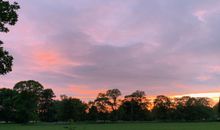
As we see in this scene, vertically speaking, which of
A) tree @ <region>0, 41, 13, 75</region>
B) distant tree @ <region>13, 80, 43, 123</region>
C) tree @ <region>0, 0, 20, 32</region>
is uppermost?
distant tree @ <region>13, 80, 43, 123</region>

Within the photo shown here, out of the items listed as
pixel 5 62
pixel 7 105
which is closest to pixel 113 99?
pixel 7 105

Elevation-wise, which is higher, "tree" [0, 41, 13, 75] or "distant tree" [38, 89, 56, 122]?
"distant tree" [38, 89, 56, 122]

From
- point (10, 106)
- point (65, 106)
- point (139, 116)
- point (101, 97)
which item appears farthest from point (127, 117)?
point (10, 106)

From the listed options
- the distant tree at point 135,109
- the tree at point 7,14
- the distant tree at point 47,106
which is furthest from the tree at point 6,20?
the distant tree at point 135,109

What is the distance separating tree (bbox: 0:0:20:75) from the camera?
20141 mm

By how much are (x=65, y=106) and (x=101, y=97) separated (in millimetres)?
19077

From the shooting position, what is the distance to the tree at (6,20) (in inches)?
793

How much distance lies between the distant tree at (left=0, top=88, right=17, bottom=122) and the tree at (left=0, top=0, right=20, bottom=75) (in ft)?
399

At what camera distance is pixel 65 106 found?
172625 mm

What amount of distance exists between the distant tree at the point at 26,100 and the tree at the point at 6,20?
369 ft

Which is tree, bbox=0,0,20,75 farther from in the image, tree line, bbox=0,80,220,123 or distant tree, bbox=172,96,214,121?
distant tree, bbox=172,96,214,121

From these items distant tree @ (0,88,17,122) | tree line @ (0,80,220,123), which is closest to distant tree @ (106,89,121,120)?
tree line @ (0,80,220,123)

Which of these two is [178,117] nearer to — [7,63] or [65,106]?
[65,106]

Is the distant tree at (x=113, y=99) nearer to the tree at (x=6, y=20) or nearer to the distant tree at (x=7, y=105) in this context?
the distant tree at (x=7, y=105)
